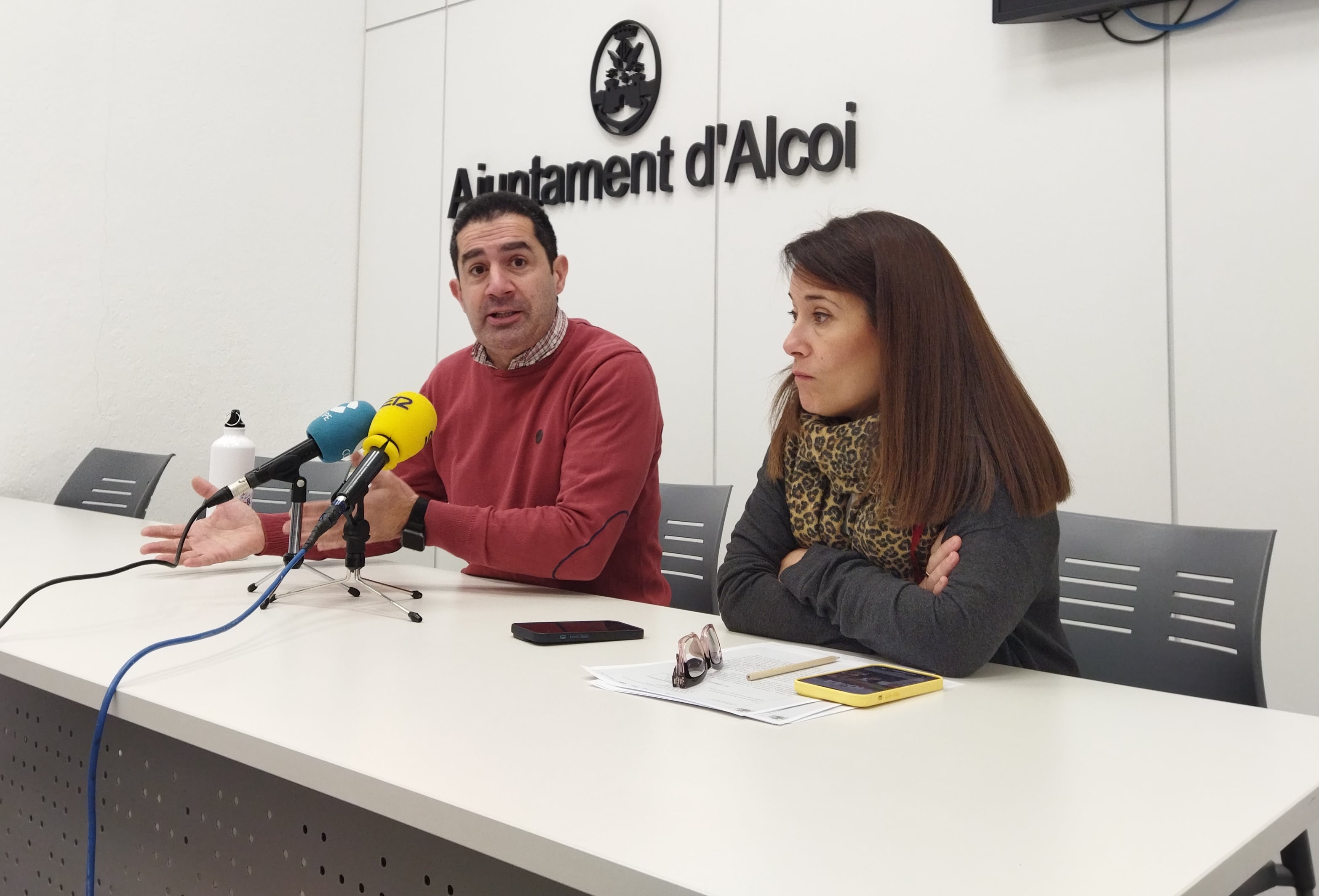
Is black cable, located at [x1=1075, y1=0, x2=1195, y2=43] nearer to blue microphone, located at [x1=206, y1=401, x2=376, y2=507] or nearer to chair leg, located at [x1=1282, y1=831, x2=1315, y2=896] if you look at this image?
chair leg, located at [x1=1282, y1=831, x2=1315, y2=896]

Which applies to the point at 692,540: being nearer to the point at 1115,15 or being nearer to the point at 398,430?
the point at 398,430

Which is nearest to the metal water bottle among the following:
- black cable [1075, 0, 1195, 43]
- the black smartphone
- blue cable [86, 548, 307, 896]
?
blue cable [86, 548, 307, 896]

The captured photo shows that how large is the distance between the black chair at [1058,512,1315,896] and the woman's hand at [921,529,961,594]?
186 mm

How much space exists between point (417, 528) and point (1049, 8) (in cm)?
205

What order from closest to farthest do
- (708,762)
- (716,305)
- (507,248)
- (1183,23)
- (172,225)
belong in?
1. (708,762)
2. (507,248)
3. (1183,23)
4. (716,305)
5. (172,225)

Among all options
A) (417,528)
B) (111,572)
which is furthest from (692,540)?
(111,572)

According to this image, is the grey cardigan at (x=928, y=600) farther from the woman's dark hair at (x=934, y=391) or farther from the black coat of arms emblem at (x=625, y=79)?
the black coat of arms emblem at (x=625, y=79)

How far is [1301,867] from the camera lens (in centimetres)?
127

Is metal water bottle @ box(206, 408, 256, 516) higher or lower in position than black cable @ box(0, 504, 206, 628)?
higher

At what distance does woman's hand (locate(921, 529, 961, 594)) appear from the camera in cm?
127

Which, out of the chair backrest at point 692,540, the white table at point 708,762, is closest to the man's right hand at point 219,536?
the white table at point 708,762

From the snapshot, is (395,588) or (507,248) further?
(507,248)

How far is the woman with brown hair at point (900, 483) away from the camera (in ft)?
4.09

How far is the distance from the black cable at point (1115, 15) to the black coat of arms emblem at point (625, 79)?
1.44 meters
